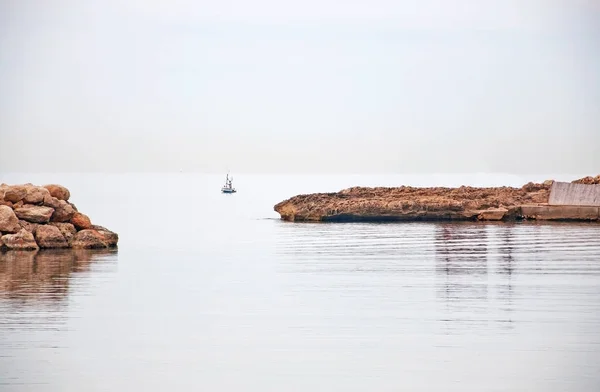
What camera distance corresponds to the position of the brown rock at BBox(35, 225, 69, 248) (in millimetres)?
17812

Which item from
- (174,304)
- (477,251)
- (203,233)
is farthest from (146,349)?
(203,233)

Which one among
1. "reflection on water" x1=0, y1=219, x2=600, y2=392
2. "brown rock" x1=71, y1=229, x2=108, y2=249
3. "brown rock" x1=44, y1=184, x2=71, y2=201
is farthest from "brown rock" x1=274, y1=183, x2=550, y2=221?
"brown rock" x1=44, y1=184, x2=71, y2=201

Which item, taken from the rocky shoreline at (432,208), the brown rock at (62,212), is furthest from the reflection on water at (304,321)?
the rocky shoreline at (432,208)

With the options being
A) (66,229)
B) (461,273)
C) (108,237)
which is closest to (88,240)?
(66,229)

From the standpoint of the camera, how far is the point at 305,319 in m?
10.8

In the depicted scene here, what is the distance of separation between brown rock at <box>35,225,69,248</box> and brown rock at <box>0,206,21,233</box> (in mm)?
378

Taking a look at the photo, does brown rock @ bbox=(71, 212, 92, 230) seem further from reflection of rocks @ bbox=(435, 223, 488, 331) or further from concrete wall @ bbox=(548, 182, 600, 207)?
concrete wall @ bbox=(548, 182, 600, 207)


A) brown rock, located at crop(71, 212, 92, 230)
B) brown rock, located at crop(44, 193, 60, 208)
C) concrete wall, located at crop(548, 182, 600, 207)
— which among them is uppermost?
concrete wall, located at crop(548, 182, 600, 207)

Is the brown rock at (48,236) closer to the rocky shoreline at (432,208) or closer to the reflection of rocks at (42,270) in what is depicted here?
the reflection of rocks at (42,270)

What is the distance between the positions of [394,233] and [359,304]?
1273 centimetres

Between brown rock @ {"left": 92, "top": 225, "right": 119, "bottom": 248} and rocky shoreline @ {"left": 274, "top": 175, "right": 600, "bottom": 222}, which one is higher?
rocky shoreline @ {"left": 274, "top": 175, "right": 600, "bottom": 222}

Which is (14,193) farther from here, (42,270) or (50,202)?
(42,270)

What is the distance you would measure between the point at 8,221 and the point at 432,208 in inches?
606

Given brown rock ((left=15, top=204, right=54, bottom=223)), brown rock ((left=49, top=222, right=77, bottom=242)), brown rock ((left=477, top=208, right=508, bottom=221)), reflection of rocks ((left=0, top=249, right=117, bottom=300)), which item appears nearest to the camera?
reflection of rocks ((left=0, top=249, right=117, bottom=300))
